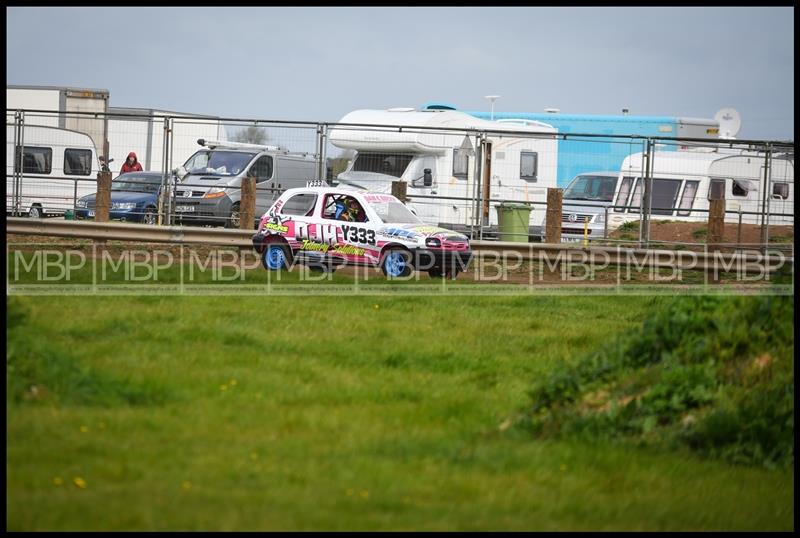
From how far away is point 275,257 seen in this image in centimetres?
1702

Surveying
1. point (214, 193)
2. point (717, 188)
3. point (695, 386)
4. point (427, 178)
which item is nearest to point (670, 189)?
point (717, 188)

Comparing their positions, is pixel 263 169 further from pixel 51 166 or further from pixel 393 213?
pixel 393 213

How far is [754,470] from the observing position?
23.2ft

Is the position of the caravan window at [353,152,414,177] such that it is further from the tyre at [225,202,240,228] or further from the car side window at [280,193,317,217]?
the car side window at [280,193,317,217]

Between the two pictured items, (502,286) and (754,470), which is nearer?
(754,470)

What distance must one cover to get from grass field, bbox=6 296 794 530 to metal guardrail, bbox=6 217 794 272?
585 centimetres

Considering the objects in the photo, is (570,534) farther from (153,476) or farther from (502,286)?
(502,286)

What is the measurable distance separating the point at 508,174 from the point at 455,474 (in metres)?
18.6

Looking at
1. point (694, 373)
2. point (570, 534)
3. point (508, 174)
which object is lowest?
point (570, 534)

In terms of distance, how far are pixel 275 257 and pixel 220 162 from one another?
862 cm

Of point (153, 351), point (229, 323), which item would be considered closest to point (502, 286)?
point (229, 323)

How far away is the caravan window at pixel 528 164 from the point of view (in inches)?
984

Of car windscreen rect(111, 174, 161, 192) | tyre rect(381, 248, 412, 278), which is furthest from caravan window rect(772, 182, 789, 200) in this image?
car windscreen rect(111, 174, 161, 192)

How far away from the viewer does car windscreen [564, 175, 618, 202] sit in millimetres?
24750
